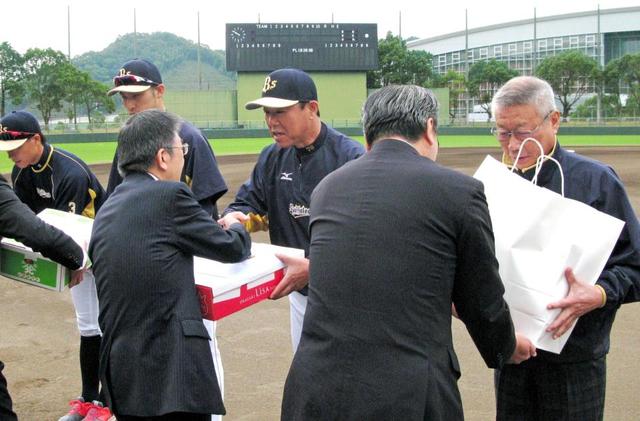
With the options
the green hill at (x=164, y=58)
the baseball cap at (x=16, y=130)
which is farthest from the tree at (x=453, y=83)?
the baseball cap at (x=16, y=130)

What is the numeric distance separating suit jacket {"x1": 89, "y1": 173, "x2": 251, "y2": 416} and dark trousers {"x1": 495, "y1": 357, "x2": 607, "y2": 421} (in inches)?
46.3

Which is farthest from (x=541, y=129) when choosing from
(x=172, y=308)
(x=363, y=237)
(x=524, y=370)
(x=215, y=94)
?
(x=215, y=94)

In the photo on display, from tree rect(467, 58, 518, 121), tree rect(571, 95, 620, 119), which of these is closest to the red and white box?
tree rect(571, 95, 620, 119)

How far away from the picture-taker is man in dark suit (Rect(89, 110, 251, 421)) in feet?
8.98

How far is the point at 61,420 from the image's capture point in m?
4.29

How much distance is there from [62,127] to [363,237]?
46.7 meters

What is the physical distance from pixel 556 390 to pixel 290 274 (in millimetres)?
1185

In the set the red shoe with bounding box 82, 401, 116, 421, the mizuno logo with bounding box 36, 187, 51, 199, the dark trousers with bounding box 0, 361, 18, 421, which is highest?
the mizuno logo with bounding box 36, 187, 51, 199

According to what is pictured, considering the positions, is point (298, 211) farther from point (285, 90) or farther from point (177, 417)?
point (177, 417)

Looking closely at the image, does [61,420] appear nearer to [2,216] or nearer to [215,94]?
[2,216]

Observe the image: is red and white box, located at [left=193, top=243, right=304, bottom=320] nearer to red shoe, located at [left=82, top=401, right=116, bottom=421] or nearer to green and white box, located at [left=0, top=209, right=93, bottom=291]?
green and white box, located at [left=0, top=209, right=93, bottom=291]

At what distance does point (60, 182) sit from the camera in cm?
470

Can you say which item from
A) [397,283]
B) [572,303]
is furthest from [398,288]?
[572,303]

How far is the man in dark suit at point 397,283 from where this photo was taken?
81.9 inches
